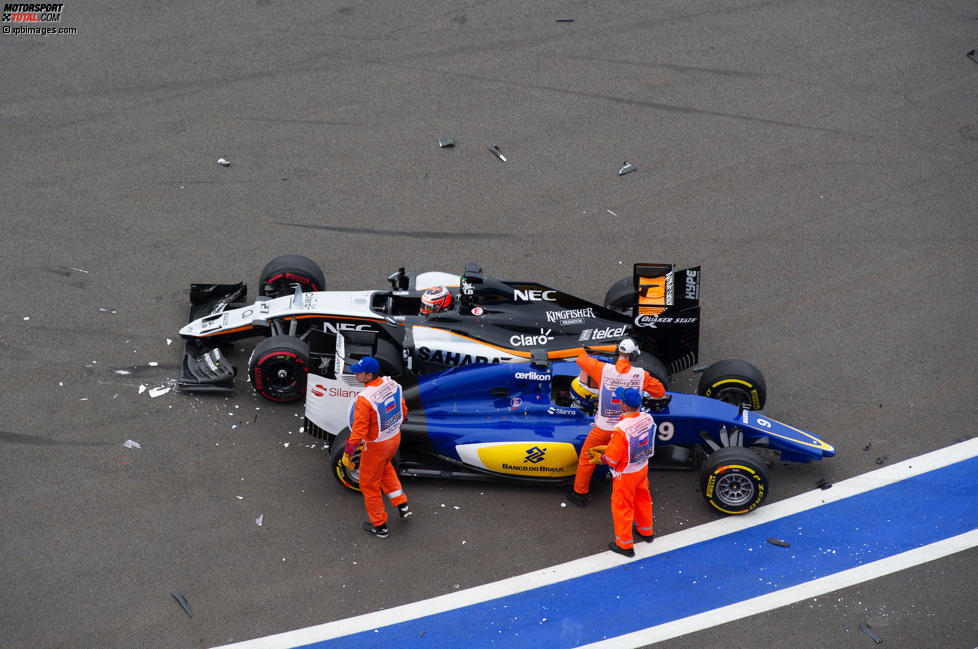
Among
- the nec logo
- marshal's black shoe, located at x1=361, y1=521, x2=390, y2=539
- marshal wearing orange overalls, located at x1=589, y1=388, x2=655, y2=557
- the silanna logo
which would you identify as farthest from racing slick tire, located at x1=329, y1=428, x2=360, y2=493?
the silanna logo

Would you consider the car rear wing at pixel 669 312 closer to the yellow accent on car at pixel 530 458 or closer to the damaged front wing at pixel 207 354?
the yellow accent on car at pixel 530 458

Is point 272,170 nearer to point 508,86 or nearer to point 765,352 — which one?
point 508,86

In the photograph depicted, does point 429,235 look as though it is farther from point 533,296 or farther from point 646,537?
point 646,537

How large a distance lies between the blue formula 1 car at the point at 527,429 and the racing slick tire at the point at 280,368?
623 mm

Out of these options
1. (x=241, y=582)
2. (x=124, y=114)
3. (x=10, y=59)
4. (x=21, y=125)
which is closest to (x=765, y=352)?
(x=241, y=582)

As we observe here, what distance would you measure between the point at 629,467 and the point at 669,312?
2.21 m

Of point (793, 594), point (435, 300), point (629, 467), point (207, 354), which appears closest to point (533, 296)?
point (435, 300)

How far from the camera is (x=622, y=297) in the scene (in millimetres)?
11062

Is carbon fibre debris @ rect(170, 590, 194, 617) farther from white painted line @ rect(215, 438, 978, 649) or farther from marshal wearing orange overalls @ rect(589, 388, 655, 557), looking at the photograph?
marshal wearing orange overalls @ rect(589, 388, 655, 557)

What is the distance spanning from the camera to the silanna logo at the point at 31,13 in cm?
1656

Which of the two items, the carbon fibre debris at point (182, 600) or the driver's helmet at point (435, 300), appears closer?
the carbon fibre debris at point (182, 600)

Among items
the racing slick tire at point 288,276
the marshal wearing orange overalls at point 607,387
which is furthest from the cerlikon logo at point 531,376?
the racing slick tire at point 288,276

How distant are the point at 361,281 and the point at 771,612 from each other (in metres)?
6.33

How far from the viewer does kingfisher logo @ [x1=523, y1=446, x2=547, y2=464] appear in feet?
29.8
